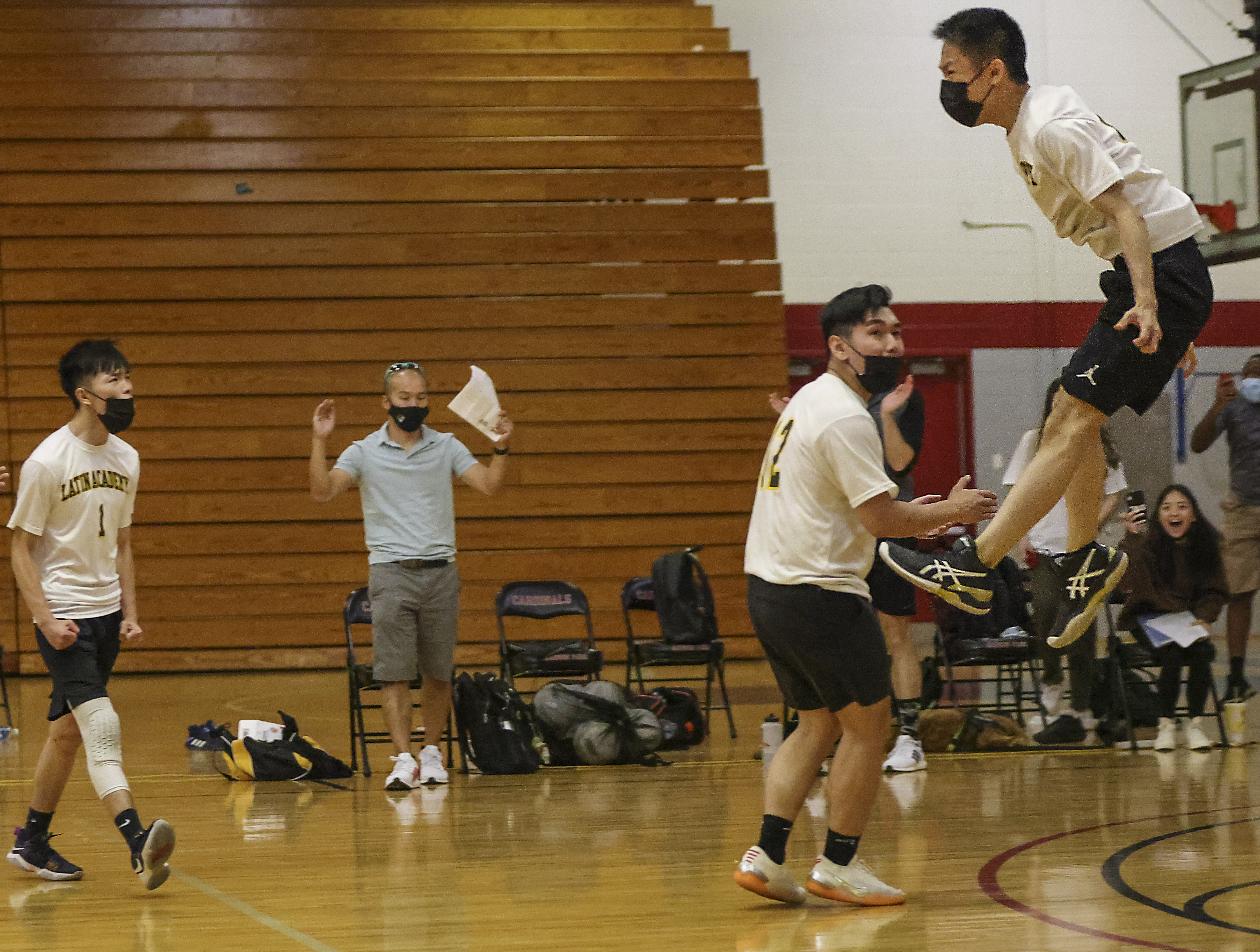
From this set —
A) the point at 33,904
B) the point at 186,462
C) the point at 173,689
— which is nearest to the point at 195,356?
the point at 186,462

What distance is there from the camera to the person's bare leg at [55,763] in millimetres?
4730

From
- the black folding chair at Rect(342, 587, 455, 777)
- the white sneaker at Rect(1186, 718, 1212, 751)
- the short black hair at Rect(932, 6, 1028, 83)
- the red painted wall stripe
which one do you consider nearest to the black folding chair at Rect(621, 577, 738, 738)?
the black folding chair at Rect(342, 587, 455, 777)

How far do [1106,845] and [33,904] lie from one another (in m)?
3.53

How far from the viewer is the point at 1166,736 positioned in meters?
7.08

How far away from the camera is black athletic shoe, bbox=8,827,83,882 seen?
4.81m

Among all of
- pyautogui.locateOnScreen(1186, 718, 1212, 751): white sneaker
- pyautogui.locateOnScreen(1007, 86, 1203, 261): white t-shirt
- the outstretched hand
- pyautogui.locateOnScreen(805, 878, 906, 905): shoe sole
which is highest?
pyautogui.locateOnScreen(1007, 86, 1203, 261): white t-shirt

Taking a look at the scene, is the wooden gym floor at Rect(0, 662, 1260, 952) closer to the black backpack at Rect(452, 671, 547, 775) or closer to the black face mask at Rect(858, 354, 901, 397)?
the black backpack at Rect(452, 671, 547, 775)

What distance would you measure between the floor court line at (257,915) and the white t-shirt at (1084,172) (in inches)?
112

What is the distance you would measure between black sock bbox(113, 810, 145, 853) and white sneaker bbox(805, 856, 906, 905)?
2033 millimetres

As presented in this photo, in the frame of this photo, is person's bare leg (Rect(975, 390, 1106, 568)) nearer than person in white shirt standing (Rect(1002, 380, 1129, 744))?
Yes

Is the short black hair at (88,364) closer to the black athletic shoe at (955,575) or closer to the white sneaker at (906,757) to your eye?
the black athletic shoe at (955,575)

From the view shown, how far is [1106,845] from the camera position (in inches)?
196

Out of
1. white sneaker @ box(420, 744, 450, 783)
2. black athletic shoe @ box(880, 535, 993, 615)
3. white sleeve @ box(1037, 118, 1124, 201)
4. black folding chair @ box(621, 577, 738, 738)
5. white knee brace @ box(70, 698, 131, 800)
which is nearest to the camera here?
white sleeve @ box(1037, 118, 1124, 201)

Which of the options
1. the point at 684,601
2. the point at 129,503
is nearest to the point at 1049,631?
the point at 684,601
